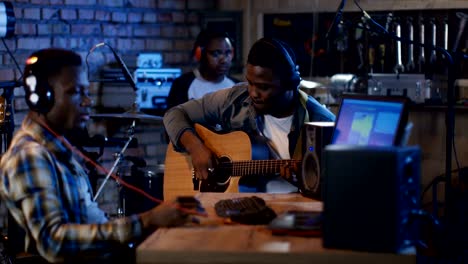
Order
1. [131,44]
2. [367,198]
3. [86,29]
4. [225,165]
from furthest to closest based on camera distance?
[131,44]
[86,29]
[225,165]
[367,198]

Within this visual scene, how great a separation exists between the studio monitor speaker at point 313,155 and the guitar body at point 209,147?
2.21 feet

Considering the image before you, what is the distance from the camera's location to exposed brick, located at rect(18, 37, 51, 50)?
5234 mm

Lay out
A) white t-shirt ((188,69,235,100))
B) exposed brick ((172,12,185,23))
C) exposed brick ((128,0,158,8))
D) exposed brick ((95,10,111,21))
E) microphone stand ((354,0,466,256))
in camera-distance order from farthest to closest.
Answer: exposed brick ((172,12,185,23)) → exposed brick ((128,0,158,8)) → exposed brick ((95,10,111,21)) → white t-shirt ((188,69,235,100)) → microphone stand ((354,0,466,256))

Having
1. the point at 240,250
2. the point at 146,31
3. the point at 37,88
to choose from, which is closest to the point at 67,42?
the point at 146,31

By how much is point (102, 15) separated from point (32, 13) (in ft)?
1.97

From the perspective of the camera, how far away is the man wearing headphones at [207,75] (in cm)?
536

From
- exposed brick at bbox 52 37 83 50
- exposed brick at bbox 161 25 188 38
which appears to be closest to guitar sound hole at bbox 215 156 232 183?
exposed brick at bbox 52 37 83 50

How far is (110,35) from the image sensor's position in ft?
19.1

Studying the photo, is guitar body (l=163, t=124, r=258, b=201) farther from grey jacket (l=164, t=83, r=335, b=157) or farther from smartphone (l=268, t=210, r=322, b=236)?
smartphone (l=268, t=210, r=322, b=236)

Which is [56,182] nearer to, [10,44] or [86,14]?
[10,44]

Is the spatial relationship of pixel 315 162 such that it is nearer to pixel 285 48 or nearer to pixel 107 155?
pixel 285 48

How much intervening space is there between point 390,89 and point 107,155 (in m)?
2.09

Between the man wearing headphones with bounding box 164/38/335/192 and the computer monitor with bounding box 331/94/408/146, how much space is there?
0.47 metres

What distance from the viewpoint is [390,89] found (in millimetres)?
5910
